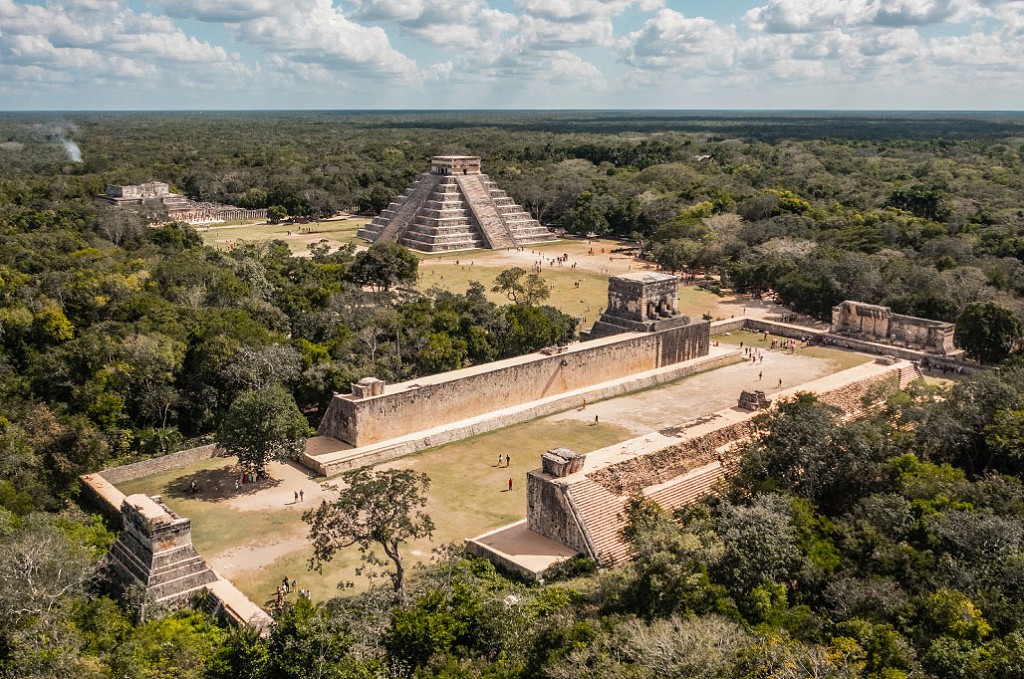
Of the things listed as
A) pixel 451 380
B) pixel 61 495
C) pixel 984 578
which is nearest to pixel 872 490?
pixel 984 578

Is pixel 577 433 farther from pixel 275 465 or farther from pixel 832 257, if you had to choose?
pixel 832 257

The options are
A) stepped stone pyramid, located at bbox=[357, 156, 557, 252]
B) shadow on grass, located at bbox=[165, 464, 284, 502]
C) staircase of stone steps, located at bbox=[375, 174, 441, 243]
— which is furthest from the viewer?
staircase of stone steps, located at bbox=[375, 174, 441, 243]

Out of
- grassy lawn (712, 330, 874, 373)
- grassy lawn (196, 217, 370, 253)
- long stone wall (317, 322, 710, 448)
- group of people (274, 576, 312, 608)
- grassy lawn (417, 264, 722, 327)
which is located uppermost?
long stone wall (317, 322, 710, 448)

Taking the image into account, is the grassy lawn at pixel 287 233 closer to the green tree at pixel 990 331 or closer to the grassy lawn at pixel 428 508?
the grassy lawn at pixel 428 508

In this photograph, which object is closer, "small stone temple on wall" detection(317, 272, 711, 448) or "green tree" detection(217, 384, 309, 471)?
"green tree" detection(217, 384, 309, 471)

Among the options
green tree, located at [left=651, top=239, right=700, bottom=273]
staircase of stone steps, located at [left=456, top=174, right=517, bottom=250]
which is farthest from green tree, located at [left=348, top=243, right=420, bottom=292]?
staircase of stone steps, located at [left=456, top=174, right=517, bottom=250]

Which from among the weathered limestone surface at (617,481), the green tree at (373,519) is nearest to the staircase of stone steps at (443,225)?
the weathered limestone surface at (617,481)

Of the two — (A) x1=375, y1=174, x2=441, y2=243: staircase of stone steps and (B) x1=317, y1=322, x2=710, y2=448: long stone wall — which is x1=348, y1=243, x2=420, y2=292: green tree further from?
(A) x1=375, y1=174, x2=441, y2=243: staircase of stone steps
